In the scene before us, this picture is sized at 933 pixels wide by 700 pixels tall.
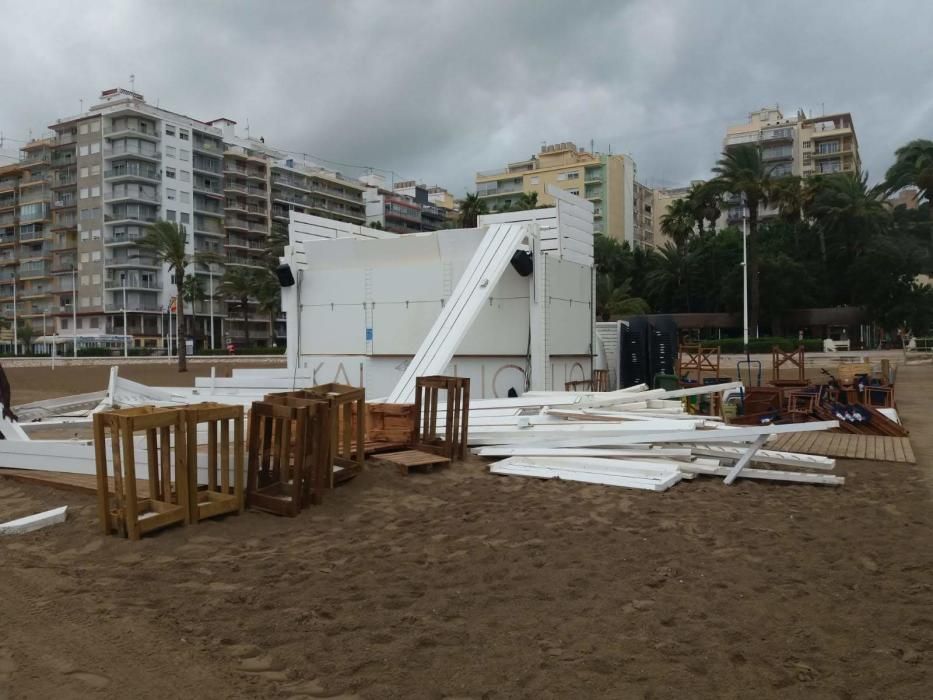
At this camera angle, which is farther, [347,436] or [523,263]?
[523,263]

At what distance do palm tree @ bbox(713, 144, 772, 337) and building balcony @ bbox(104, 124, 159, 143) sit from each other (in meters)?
58.7

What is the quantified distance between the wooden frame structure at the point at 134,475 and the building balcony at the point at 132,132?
8066 centimetres

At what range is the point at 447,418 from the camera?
9.03 meters

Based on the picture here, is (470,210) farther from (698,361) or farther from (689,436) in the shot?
(689,436)

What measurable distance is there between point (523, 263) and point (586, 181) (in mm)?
81342

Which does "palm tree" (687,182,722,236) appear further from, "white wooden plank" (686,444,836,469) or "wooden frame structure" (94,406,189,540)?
"wooden frame structure" (94,406,189,540)

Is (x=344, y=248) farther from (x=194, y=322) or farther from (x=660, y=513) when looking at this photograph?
(x=194, y=322)

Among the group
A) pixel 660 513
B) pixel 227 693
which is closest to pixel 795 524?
pixel 660 513

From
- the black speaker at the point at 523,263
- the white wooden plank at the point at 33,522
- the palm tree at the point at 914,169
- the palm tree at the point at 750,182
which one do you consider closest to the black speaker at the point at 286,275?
the black speaker at the point at 523,263

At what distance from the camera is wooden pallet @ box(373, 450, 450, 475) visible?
8.22 m

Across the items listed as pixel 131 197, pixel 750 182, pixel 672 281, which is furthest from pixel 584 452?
pixel 131 197

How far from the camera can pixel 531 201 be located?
53.9 m

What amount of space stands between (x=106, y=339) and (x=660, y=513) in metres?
78.1

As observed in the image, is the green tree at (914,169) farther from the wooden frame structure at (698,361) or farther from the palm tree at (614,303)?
the wooden frame structure at (698,361)
